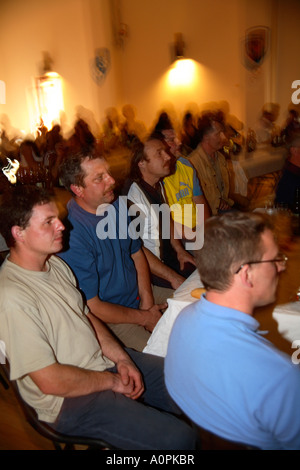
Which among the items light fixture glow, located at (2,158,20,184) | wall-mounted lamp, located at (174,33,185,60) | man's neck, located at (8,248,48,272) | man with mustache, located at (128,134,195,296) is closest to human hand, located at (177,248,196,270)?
man with mustache, located at (128,134,195,296)

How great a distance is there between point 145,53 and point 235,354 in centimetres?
945

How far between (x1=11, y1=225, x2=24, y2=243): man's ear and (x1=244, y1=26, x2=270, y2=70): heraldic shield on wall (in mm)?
7391

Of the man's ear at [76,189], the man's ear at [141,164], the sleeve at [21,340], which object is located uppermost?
the man's ear at [141,164]

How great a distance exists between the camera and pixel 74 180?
6.46 feet

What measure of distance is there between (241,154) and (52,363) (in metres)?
4.85

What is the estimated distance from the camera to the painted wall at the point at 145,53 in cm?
734

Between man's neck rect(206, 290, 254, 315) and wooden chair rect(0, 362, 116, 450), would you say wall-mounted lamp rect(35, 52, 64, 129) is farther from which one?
man's neck rect(206, 290, 254, 315)

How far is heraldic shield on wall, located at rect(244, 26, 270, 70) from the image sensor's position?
714cm

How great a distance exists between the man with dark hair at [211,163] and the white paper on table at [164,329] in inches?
77.4

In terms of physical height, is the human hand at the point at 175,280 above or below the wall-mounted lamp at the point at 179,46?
below

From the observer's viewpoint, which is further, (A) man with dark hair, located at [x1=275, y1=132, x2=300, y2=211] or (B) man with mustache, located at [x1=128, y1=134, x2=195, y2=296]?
(A) man with dark hair, located at [x1=275, y1=132, x2=300, y2=211]

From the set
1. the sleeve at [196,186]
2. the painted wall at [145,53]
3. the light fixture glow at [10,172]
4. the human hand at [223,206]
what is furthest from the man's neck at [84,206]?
the painted wall at [145,53]

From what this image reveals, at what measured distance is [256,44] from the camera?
715cm

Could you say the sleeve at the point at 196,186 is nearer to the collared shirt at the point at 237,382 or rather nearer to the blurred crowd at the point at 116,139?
the blurred crowd at the point at 116,139
